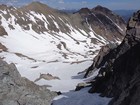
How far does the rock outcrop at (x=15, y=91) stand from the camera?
1215 inches

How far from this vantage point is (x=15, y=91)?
31.7 metres

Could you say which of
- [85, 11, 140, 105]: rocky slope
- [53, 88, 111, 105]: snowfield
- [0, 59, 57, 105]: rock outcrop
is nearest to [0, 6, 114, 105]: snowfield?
[53, 88, 111, 105]: snowfield

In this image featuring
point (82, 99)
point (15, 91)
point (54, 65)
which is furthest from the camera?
point (54, 65)

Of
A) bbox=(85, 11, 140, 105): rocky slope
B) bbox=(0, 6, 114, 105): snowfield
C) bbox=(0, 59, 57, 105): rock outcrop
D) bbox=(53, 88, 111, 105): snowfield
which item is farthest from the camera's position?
bbox=(0, 6, 114, 105): snowfield

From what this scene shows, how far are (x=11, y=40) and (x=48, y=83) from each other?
421 ft

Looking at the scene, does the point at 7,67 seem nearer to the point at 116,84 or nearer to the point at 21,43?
the point at 116,84

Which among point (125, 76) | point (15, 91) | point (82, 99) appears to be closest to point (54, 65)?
point (82, 99)

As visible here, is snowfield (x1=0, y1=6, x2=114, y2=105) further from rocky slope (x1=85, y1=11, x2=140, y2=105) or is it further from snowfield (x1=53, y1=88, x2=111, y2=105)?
rocky slope (x1=85, y1=11, x2=140, y2=105)

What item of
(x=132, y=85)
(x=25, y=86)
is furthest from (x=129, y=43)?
(x=132, y=85)

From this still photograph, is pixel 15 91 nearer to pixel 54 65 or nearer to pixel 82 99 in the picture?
pixel 82 99

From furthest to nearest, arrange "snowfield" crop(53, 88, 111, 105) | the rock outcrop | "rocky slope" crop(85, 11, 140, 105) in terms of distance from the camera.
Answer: "snowfield" crop(53, 88, 111, 105) < the rock outcrop < "rocky slope" crop(85, 11, 140, 105)

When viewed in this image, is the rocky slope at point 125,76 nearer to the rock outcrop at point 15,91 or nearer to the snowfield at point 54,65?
A: the snowfield at point 54,65

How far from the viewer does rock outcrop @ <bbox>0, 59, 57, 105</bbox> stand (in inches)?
1215

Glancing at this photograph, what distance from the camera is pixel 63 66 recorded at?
97688mm
